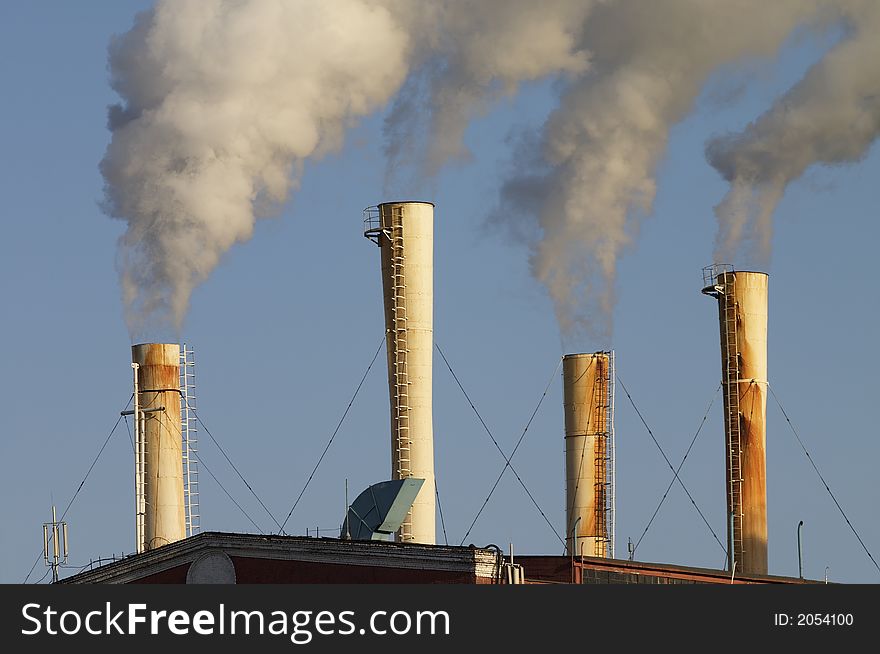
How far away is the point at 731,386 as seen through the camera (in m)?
69.8

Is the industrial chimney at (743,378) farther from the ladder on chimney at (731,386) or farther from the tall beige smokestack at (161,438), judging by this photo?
the tall beige smokestack at (161,438)

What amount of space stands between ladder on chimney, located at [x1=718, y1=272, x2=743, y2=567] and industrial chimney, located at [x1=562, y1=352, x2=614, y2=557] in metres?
4.86

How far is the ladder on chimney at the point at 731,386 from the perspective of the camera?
226 ft

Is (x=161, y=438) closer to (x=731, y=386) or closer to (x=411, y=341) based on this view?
(x=411, y=341)

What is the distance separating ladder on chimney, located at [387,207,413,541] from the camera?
61.9 metres

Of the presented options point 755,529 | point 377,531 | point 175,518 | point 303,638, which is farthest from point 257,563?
point 755,529

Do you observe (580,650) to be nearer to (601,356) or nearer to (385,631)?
(385,631)

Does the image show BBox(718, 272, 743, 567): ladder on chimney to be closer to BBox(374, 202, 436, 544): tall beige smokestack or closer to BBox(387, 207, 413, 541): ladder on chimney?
BBox(374, 202, 436, 544): tall beige smokestack

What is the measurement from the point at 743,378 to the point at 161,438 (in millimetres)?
19919

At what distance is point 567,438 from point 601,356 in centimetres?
321

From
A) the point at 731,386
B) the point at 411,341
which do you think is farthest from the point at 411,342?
the point at 731,386

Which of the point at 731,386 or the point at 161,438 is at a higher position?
the point at 731,386

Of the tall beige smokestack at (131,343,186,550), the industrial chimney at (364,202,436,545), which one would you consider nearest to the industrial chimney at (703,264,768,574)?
the industrial chimney at (364,202,436,545)

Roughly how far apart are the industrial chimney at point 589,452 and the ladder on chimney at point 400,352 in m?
11.8
